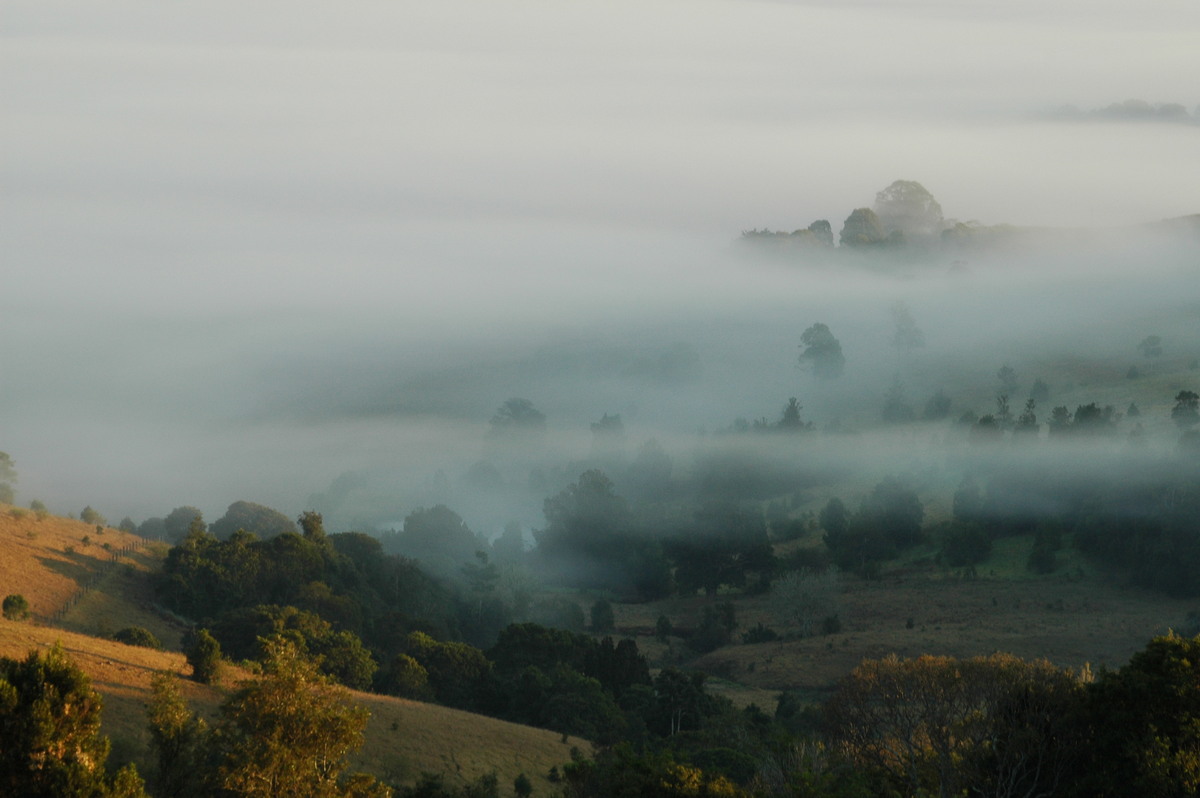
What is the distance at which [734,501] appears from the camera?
15388cm

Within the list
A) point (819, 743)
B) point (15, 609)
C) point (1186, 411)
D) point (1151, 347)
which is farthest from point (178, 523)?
point (1151, 347)

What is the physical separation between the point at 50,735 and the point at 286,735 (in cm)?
713

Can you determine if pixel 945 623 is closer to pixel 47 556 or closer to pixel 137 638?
pixel 137 638

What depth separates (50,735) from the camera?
28969mm

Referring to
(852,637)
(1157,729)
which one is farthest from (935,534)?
(1157,729)

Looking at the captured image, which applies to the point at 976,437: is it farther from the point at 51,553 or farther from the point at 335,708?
the point at 335,708

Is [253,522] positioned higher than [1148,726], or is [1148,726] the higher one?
[253,522]

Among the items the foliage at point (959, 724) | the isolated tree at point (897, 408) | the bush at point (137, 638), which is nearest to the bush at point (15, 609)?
the bush at point (137, 638)

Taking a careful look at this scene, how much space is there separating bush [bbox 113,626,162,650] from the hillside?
253cm

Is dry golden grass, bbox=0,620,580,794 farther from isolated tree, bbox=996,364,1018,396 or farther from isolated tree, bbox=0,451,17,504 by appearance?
isolated tree, bbox=996,364,1018,396

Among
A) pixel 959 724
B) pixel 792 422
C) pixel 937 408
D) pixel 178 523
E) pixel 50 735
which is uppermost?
pixel 937 408

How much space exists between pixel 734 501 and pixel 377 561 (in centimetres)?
4954

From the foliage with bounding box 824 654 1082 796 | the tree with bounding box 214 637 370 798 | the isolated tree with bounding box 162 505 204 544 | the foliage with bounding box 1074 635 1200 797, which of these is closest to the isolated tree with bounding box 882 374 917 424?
the isolated tree with bounding box 162 505 204 544

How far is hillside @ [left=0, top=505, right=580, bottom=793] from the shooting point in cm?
5475
